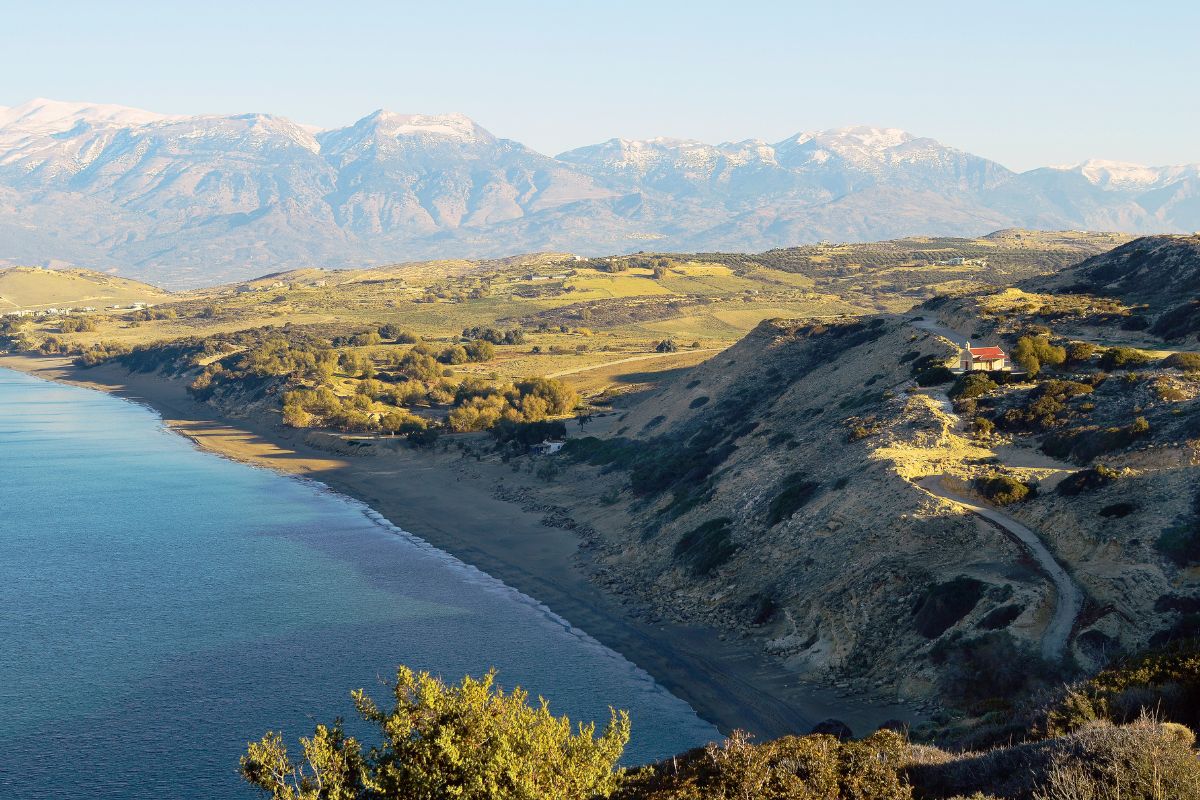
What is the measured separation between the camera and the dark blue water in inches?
1444


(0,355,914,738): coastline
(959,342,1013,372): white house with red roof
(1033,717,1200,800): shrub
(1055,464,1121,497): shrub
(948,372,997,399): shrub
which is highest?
(959,342,1013,372): white house with red roof

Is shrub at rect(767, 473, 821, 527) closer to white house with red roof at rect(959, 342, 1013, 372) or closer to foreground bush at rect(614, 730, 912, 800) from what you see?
white house with red roof at rect(959, 342, 1013, 372)

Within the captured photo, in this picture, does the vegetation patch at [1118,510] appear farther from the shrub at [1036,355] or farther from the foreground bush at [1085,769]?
the shrub at [1036,355]

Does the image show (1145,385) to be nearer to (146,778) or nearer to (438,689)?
(438,689)

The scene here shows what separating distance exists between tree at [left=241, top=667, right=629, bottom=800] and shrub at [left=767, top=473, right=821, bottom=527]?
30824 mm

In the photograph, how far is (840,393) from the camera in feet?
228

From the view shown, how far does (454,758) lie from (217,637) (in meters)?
31.5

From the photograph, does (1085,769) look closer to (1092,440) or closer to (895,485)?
(895,485)

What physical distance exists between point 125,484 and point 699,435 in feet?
155

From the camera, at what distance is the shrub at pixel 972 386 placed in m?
57.2

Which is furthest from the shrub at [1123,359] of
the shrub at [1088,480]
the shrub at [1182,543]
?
the shrub at [1182,543]

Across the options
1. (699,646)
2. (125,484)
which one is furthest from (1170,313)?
(125,484)

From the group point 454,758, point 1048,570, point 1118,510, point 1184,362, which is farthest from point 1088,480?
point 454,758

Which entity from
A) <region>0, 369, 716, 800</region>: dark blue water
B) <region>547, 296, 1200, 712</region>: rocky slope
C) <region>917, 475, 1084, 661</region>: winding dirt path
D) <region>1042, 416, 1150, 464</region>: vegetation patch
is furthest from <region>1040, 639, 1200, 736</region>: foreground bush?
<region>1042, 416, 1150, 464</region>: vegetation patch
